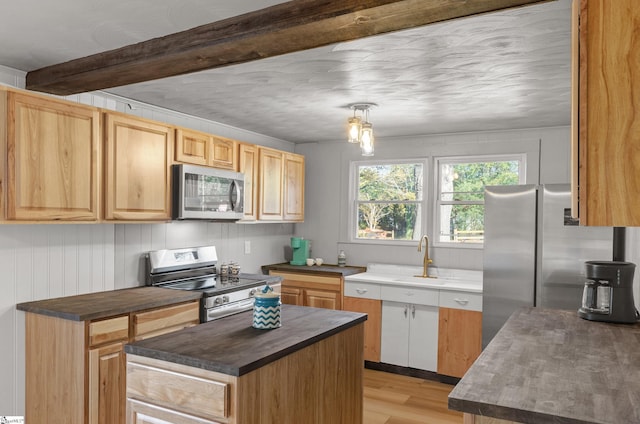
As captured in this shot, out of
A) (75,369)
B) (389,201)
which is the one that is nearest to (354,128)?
(389,201)

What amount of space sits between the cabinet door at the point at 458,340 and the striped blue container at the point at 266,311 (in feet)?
7.56

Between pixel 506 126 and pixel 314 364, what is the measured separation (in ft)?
10.2

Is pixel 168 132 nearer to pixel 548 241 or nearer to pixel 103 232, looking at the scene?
pixel 103 232

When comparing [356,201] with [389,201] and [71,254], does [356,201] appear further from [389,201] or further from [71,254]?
[71,254]

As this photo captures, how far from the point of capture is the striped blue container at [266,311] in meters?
2.21

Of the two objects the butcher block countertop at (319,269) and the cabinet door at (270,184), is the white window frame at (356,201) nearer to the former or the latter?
the butcher block countertop at (319,269)

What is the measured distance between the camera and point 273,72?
279 centimetres

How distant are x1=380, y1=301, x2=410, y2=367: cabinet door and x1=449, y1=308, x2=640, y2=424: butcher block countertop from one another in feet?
6.74

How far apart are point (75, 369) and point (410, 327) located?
9.06 feet

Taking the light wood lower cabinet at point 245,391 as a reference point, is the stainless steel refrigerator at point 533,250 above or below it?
above

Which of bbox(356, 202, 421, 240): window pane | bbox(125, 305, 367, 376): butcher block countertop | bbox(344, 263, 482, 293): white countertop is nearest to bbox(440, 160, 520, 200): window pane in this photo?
bbox(356, 202, 421, 240): window pane

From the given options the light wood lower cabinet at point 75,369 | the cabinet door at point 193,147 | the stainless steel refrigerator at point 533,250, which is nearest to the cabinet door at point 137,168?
the cabinet door at point 193,147

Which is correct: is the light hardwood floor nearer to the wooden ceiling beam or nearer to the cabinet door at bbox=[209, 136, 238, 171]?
the cabinet door at bbox=[209, 136, 238, 171]

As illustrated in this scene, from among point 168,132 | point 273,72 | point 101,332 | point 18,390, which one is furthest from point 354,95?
point 18,390
